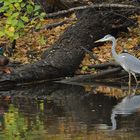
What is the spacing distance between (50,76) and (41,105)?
129 inches

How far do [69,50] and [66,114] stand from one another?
5571 mm

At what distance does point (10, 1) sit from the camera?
1195 cm

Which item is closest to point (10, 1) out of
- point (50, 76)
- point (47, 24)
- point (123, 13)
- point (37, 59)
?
point (50, 76)

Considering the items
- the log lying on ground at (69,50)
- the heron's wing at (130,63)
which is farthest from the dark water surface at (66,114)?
the heron's wing at (130,63)

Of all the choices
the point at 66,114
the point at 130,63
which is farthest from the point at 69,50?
the point at 66,114

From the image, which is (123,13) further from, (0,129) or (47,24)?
(0,129)

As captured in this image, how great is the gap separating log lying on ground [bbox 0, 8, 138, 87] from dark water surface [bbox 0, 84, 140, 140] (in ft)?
1.71

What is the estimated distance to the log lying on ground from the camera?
14.3m

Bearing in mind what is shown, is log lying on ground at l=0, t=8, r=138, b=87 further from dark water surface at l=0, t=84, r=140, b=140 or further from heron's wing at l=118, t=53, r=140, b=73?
heron's wing at l=118, t=53, r=140, b=73

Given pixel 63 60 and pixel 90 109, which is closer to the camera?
pixel 90 109

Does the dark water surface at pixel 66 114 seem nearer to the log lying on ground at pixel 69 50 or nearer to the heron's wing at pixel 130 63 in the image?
the log lying on ground at pixel 69 50

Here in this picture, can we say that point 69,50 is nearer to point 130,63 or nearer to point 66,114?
point 130,63

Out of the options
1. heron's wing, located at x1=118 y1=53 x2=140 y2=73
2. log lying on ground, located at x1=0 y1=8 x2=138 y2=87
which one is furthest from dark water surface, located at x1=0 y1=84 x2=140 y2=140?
heron's wing, located at x1=118 y1=53 x2=140 y2=73

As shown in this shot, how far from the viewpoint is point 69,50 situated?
15797 millimetres
